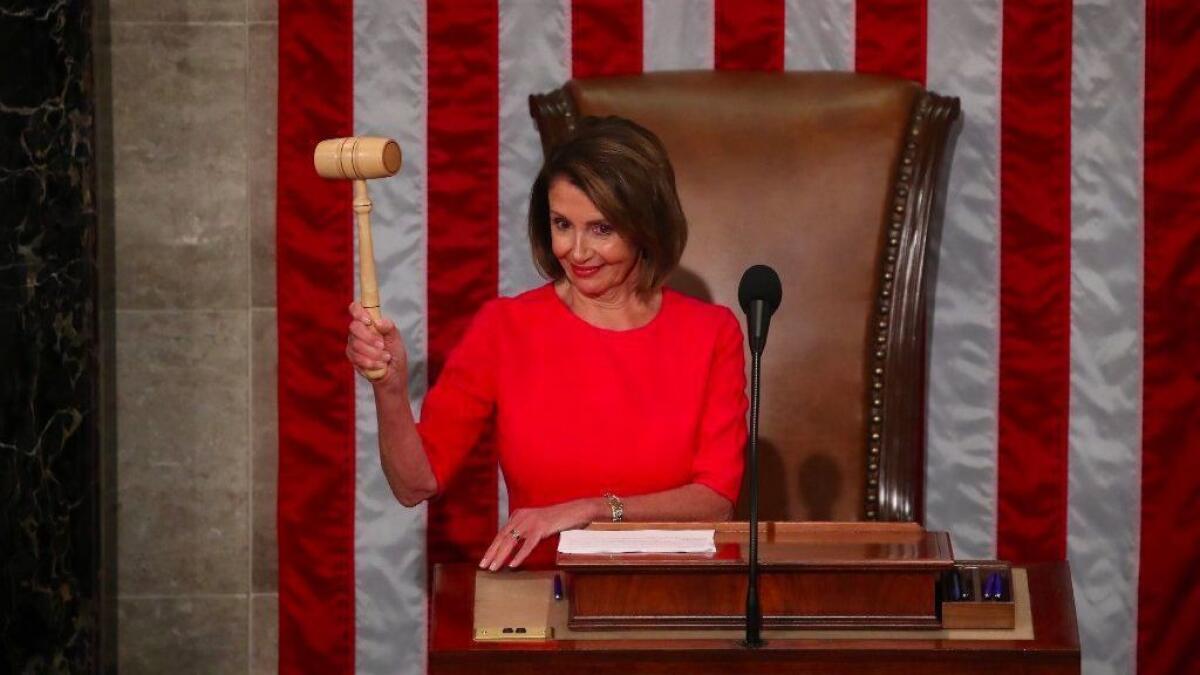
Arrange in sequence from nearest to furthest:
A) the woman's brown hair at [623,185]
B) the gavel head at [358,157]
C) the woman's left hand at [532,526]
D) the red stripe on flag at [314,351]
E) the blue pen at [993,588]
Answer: the blue pen at [993,588] → the gavel head at [358,157] → the woman's left hand at [532,526] → the woman's brown hair at [623,185] → the red stripe on flag at [314,351]

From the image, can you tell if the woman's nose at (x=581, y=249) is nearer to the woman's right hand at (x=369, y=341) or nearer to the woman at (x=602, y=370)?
the woman at (x=602, y=370)

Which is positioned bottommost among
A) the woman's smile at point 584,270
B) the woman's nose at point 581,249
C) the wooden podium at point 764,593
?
the wooden podium at point 764,593

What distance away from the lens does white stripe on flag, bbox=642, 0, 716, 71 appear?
3.90 m

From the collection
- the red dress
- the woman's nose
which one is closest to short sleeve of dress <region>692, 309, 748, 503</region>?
the red dress

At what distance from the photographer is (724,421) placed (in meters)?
→ 3.19

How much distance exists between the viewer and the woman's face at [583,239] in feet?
10.00

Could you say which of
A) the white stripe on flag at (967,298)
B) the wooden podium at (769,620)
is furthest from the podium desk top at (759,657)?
the white stripe on flag at (967,298)

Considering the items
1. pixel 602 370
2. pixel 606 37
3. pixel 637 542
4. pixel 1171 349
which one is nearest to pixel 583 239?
pixel 602 370

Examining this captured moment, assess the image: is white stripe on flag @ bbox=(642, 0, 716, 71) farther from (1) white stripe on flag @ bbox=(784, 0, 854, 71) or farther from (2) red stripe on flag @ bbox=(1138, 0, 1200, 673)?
(2) red stripe on flag @ bbox=(1138, 0, 1200, 673)

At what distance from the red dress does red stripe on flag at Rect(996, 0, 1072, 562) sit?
0.95 meters

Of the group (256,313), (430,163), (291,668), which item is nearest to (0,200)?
(256,313)

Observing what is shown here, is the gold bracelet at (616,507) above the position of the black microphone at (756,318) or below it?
below

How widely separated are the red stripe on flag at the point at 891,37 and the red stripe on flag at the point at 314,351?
1085 millimetres

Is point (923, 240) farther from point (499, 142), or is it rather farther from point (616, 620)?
point (616, 620)
